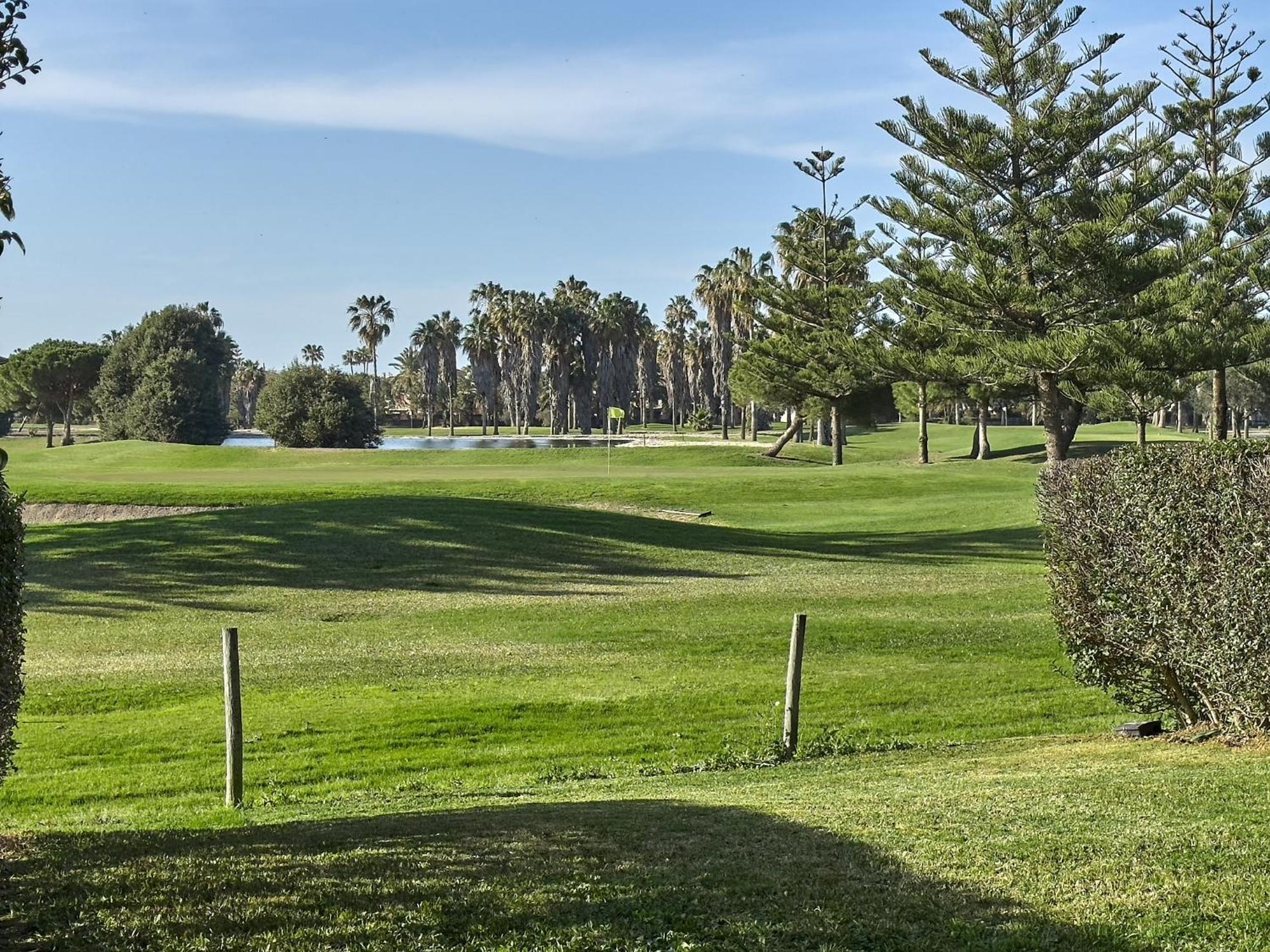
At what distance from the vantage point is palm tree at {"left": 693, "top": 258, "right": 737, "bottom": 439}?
91.1m

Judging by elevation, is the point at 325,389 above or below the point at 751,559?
above

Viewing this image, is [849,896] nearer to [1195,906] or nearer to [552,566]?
[1195,906]

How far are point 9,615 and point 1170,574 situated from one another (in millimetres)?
7407

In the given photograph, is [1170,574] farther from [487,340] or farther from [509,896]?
[487,340]

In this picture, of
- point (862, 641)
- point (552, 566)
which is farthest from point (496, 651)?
point (552, 566)

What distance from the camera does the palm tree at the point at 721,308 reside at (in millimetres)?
91062

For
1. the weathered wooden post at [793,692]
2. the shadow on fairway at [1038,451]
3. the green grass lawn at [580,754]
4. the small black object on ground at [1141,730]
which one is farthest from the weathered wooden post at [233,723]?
the shadow on fairway at [1038,451]

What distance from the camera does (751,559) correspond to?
27297mm

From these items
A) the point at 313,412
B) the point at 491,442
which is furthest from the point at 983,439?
the point at 491,442

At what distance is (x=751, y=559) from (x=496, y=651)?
10.8m

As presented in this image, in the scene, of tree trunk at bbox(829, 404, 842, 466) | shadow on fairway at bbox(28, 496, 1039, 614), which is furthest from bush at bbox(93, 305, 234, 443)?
shadow on fairway at bbox(28, 496, 1039, 614)

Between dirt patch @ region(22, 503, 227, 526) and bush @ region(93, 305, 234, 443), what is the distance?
4976cm

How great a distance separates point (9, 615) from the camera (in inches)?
255

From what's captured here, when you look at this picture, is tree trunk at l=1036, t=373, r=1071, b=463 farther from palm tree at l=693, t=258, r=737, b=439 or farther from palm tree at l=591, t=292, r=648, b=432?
palm tree at l=591, t=292, r=648, b=432
